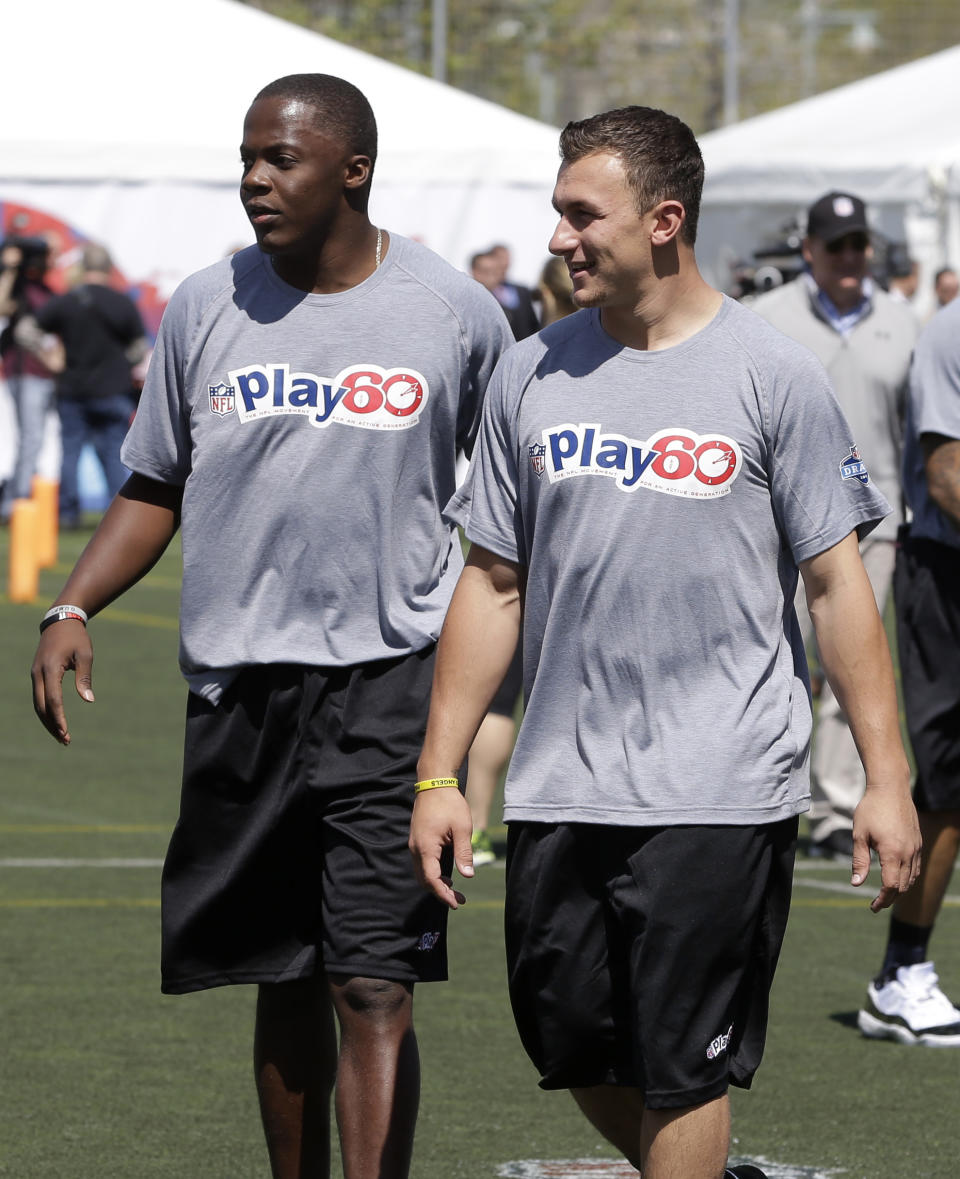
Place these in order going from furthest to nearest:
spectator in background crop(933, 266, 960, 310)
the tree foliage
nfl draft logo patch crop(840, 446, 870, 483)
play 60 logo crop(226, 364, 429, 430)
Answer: the tree foliage → spectator in background crop(933, 266, 960, 310) → play 60 logo crop(226, 364, 429, 430) → nfl draft logo patch crop(840, 446, 870, 483)

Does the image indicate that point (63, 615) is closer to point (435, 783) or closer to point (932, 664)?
point (435, 783)

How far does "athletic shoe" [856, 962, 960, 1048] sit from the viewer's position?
6426 millimetres

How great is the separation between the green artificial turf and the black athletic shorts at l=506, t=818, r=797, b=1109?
4.20 ft

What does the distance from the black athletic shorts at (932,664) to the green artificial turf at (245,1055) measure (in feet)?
2.35

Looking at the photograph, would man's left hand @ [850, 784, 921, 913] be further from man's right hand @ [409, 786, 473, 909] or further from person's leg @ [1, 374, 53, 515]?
person's leg @ [1, 374, 53, 515]

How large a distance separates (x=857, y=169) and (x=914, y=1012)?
16.1 meters

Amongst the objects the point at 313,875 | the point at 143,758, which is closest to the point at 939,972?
the point at 313,875

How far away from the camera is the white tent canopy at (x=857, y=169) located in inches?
847

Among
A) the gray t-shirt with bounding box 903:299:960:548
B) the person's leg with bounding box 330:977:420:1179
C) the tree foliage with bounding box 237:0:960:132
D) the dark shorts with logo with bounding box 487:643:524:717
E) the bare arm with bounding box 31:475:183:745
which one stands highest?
the tree foliage with bounding box 237:0:960:132

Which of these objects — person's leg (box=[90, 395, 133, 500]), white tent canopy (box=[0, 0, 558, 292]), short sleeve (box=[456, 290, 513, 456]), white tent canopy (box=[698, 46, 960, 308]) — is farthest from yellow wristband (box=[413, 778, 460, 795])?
white tent canopy (box=[0, 0, 558, 292])

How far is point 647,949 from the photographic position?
13.2 ft

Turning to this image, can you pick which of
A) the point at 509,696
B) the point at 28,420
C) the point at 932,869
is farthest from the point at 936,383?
the point at 28,420

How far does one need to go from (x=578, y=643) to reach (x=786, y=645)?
0.36m

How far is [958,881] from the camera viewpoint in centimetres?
860
